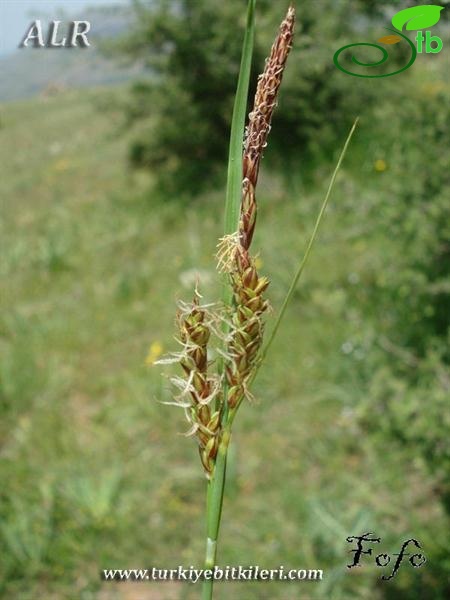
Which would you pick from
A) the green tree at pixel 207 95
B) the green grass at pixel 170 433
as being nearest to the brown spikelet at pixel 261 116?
the green grass at pixel 170 433

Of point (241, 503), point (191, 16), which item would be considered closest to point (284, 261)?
point (241, 503)

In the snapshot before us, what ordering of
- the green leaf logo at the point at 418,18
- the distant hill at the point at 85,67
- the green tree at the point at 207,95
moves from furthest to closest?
the distant hill at the point at 85,67, the green tree at the point at 207,95, the green leaf logo at the point at 418,18

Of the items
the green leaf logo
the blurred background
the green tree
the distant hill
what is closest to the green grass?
the blurred background

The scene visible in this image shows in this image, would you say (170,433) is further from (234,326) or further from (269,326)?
(234,326)

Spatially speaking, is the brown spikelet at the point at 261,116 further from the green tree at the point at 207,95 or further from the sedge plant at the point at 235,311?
the green tree at the point at 207,95

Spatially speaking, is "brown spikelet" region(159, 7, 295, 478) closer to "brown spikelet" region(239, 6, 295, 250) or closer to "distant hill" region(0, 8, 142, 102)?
"brown spikelet" region(239, 6, 295, 250)

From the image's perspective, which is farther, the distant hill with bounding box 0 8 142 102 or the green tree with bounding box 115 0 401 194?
the distant hill with bounding box 0 8 142 102

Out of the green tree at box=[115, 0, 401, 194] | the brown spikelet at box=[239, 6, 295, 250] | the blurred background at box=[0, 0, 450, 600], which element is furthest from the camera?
the green tree at box=[115, 0, 401, 194]

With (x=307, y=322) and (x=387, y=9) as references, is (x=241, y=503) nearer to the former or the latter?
(x=307, y=322)
